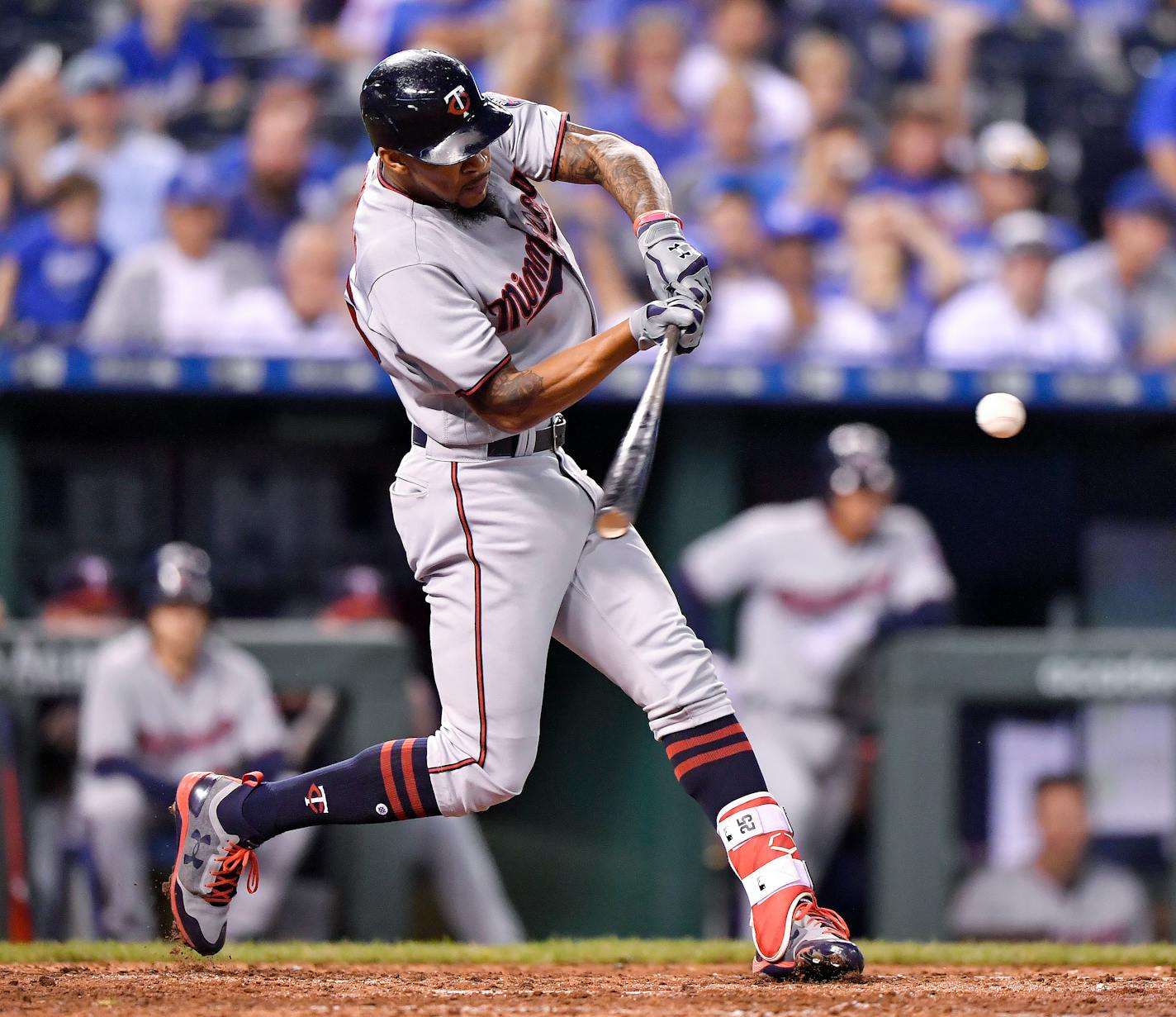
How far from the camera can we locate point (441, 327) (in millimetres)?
3156

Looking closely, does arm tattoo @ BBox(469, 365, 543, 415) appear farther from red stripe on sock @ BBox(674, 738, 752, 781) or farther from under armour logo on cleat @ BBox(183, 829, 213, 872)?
under armour logo on cleat @ BBox(183, 829, 213, 872)

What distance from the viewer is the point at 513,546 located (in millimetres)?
3320

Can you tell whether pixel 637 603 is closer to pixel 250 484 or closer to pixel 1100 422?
pixel 250 484

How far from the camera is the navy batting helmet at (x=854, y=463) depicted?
637 cm

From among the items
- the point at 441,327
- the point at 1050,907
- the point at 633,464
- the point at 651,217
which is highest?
the point at 651,217

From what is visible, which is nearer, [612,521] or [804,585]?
[612,521]

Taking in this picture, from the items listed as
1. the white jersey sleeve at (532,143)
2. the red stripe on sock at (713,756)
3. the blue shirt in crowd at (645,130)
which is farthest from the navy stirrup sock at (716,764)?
the blue shirt in crowd at (645,130)

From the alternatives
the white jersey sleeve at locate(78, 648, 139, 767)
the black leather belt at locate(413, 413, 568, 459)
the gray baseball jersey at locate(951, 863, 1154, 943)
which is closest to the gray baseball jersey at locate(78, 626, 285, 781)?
the white jersey sleeve at locate(78, 648, 139, 767)

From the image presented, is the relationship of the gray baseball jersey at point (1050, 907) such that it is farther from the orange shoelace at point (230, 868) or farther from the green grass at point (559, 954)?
the orange shoelace at point (230, 868)

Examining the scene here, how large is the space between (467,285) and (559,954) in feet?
6.15

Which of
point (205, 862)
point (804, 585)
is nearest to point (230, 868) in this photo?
point (205, 862)

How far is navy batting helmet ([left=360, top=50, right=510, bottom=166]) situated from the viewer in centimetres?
317

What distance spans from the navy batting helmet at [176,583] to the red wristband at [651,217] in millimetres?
2944

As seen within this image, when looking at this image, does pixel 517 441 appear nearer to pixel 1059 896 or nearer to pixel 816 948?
pixel 816 948
